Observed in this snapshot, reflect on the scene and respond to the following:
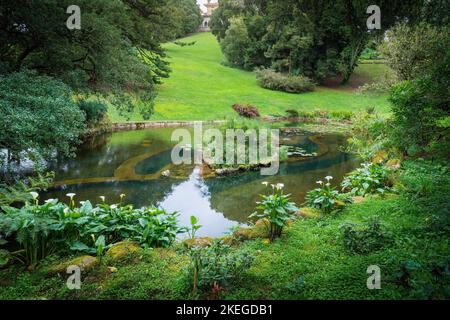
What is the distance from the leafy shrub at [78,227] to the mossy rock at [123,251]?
0.22m

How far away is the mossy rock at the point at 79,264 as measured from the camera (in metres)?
4.96

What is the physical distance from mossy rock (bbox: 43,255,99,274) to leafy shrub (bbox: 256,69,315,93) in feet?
108

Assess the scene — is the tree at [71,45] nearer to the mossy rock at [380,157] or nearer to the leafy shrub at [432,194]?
the mossy rock at [380,157]

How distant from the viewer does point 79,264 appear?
16.4ft

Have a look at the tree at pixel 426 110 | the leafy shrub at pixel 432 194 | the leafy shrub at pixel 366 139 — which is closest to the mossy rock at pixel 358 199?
the leafy shrub at pixel 432 194

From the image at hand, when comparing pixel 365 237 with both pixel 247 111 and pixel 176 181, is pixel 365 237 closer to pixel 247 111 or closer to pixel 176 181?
pixel 176 181

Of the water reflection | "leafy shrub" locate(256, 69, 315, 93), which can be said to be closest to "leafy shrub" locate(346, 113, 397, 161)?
the water reflection

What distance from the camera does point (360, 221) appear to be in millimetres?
6480

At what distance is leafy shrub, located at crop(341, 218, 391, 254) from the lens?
5.25 meters
